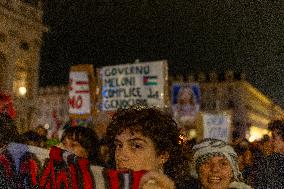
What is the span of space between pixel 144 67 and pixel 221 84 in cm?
8148

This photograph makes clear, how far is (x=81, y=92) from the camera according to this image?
14453mm

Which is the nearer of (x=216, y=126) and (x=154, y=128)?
(x=154, y=128)

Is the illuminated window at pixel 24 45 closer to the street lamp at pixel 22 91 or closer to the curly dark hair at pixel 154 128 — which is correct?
the street lamp at pixel 22 91

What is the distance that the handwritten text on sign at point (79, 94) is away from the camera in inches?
562

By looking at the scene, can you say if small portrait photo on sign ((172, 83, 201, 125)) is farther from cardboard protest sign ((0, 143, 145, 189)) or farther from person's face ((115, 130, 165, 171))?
cardboard protest sign ((0, 143, 145, 189))

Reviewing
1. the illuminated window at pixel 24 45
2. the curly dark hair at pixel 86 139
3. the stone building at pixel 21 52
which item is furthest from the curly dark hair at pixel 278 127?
the illuminated window at pixel 24 45

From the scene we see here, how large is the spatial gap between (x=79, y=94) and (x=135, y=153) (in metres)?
12.0

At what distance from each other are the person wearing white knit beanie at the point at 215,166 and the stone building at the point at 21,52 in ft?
95.0

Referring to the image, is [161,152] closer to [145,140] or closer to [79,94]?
[145,140]

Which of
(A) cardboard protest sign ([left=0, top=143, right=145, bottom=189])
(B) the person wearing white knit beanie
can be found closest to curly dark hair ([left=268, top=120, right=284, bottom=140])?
(B) the person wearing white knit beanie

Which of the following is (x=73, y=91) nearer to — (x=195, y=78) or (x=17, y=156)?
(x=17, y=156)

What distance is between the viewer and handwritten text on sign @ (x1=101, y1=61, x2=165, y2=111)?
44.8 ft

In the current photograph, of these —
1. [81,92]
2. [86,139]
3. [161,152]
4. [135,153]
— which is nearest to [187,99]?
[81,92]

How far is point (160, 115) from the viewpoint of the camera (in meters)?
2.81
